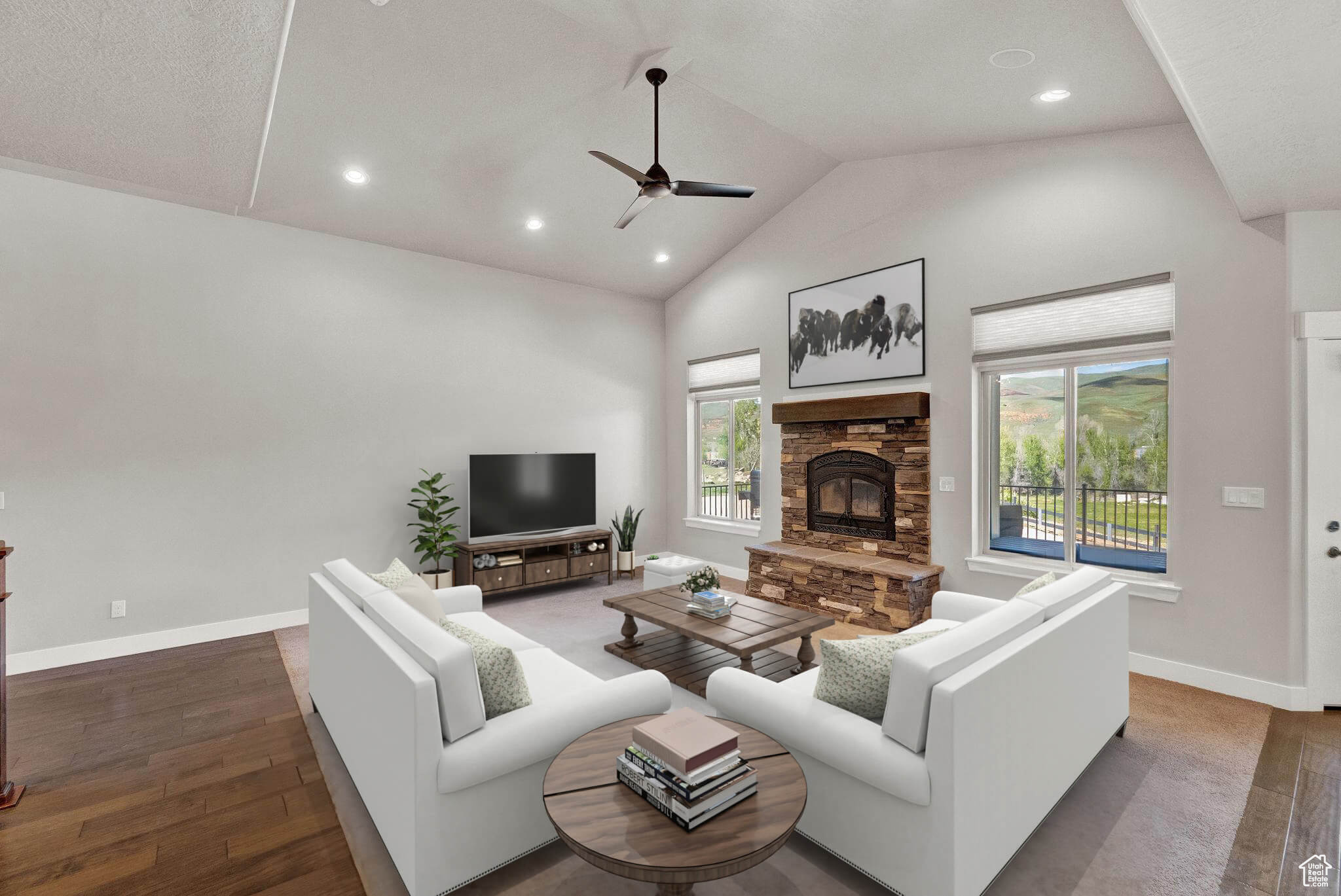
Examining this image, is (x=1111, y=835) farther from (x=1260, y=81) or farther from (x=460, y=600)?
(x=460, y=600)

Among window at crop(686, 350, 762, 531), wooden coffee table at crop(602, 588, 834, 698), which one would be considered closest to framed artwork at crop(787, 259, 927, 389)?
window at crop(686, 350, 762, 531)

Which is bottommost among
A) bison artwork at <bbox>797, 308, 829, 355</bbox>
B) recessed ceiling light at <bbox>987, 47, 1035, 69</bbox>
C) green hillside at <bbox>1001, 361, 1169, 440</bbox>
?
green hillside at <bbox>1001, 361, 1169, 440</bbox>

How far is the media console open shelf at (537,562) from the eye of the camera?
5582mm

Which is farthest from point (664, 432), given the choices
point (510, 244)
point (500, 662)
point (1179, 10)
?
point (1179, 10)

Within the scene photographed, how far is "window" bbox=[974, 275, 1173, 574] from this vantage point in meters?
3.92

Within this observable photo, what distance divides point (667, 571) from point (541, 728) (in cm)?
310

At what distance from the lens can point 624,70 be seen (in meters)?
3.88

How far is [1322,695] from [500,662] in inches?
170

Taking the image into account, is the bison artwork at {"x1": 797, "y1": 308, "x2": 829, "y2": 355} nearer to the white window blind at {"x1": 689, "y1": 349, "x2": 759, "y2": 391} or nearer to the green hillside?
the white window blind at {"x1": 689, "y1": 349, "x2": 759, "y2": 391}

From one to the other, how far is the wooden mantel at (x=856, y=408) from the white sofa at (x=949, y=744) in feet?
8.43

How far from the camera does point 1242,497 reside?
3504mm

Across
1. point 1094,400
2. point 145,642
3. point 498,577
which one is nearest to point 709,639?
point 498,577

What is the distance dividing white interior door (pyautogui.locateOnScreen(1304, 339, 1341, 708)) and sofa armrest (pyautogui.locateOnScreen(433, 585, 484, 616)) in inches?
182

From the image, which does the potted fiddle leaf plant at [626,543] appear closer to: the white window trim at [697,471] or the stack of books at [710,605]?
the white window trim at [697,471]
